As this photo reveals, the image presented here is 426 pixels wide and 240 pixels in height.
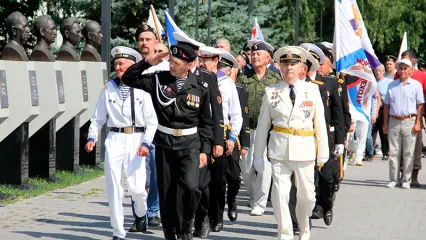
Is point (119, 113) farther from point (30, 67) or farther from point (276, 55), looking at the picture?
point (30, 67)

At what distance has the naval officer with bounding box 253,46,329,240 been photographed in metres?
10.7

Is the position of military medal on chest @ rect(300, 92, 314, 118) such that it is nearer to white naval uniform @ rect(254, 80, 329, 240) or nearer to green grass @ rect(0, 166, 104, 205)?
white naval uniform @ rect(254, 80, 329, 240)

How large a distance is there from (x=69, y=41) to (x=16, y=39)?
2482 millimetres

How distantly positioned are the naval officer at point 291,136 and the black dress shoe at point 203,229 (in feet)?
3.84

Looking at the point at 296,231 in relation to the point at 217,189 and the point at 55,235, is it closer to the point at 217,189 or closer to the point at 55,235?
the point at 217,189

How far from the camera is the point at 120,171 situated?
36.6 ft

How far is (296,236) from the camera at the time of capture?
11875 mm

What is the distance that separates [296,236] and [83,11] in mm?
16415

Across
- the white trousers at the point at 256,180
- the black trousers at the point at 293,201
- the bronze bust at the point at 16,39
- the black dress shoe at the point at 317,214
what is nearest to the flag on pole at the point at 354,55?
the white trousers at the point at 256,180

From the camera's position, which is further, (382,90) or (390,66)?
(390,66)

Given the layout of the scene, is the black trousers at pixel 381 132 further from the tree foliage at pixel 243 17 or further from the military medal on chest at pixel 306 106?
the military medal on chest at pixel 306 106

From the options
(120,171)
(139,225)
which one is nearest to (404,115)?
(139,225)

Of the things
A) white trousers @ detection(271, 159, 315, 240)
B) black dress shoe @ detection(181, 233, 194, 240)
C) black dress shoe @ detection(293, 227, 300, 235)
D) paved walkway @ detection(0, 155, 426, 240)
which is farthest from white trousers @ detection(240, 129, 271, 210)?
black dress shoe @ detection(181, 233, 194, 240)

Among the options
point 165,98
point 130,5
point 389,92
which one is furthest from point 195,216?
point 130,5
